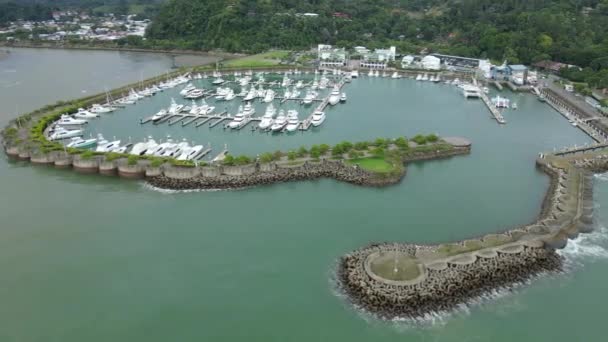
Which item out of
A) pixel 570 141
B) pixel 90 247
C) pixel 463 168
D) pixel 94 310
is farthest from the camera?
pixel 570 141

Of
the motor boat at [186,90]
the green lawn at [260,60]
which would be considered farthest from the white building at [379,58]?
the motor boat at [186,90]

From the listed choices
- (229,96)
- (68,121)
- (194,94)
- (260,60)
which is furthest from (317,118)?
(260,60)

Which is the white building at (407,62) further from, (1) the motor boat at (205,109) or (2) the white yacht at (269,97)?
(1) the motor boat at (205,109)

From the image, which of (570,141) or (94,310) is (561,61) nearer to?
(570,141)

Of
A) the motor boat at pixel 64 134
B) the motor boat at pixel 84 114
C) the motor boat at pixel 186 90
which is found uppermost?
the motor boat at pixel 186 90

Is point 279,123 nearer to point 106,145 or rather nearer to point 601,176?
point 106,145

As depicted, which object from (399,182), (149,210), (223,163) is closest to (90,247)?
(149,210)
